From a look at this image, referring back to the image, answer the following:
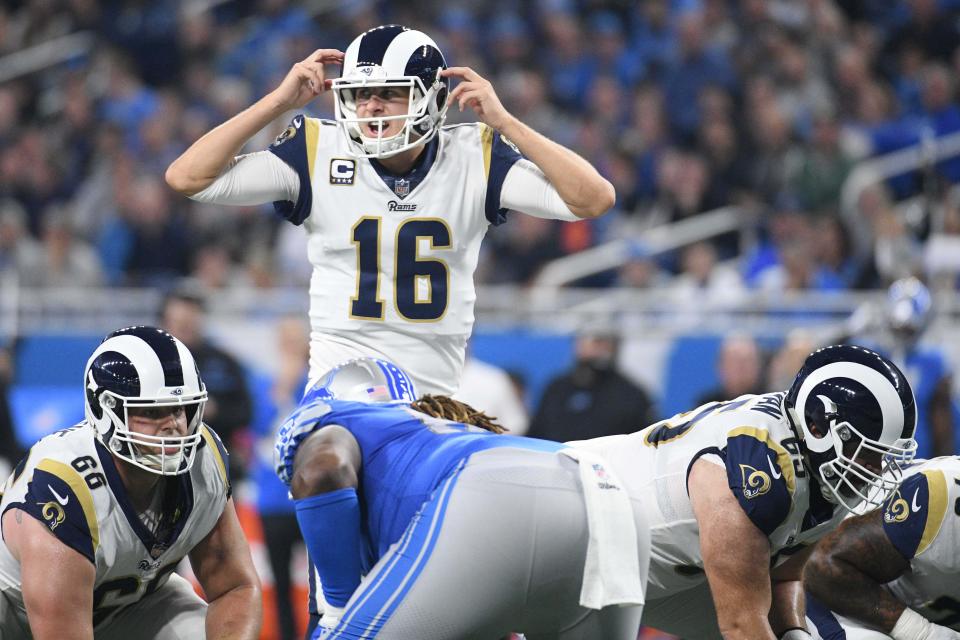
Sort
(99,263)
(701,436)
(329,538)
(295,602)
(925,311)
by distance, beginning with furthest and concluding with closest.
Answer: (99,263) < (925,311) < (295,602) < (701,436) < (329,538)

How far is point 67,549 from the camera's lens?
4.29 metres

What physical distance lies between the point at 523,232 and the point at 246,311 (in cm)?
253

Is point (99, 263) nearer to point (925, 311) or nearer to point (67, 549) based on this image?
point (925, 311)

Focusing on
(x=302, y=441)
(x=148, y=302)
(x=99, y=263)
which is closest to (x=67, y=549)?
(x=302, y=441)

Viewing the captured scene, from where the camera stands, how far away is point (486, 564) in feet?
11.5

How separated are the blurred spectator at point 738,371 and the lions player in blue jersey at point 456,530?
16.5 ft

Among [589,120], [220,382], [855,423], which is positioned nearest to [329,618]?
[855,423]

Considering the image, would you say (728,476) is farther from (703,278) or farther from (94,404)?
(703,278)

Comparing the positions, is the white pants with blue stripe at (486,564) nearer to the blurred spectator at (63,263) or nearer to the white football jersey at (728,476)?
the white football jersey at (728,476)

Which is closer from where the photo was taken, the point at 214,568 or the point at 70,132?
the point at 214,568

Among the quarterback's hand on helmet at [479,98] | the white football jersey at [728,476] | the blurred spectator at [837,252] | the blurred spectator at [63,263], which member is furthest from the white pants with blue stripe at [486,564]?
the blurred spectator at [63,263]

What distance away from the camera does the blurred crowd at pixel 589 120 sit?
11508 mm

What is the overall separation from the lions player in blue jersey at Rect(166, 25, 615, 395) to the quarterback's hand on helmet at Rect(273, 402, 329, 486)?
122 centimetres

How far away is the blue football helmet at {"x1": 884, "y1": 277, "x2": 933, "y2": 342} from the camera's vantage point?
887cm
